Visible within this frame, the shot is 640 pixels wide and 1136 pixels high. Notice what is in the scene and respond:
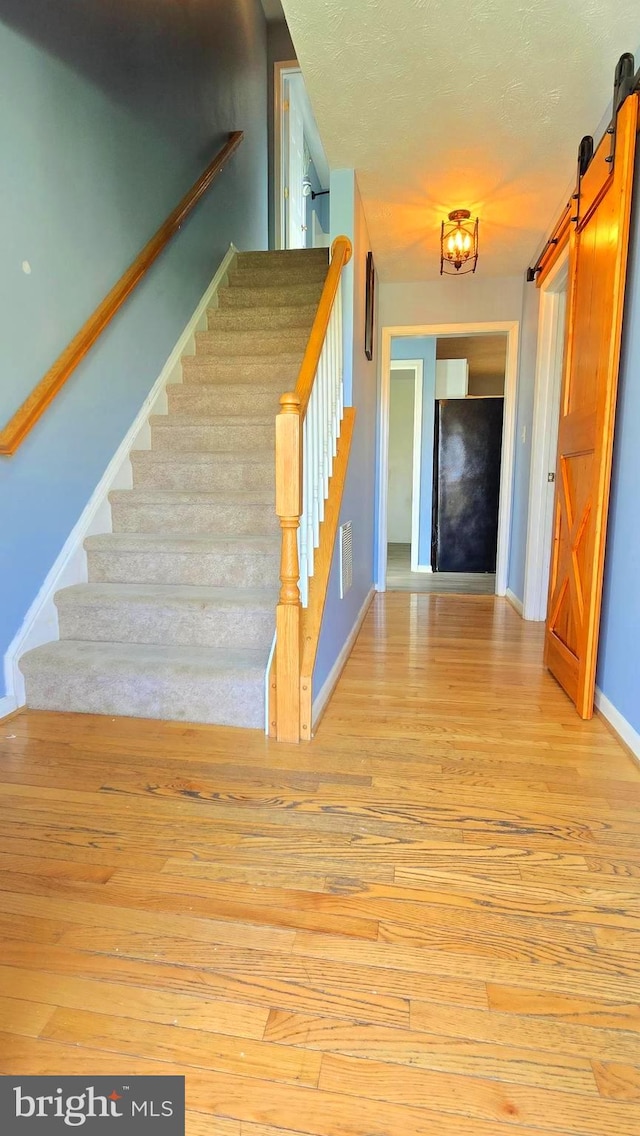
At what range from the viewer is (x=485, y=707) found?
2160 mm

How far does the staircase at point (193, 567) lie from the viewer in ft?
6.59

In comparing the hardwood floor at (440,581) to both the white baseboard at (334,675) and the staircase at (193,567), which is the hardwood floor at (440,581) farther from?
the staircase at (193,567)

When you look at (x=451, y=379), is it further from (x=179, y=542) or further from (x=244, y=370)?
(x=179, y=542)

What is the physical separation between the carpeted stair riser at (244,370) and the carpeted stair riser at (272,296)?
660mm

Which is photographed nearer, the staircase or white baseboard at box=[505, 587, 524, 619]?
the staircase

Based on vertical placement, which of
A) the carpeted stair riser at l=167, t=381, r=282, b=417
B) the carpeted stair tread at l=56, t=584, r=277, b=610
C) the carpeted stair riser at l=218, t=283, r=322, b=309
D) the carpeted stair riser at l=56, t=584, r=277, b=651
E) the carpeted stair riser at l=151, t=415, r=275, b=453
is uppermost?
the carpeted stair riser at l=218, t=283, r=322, b=309

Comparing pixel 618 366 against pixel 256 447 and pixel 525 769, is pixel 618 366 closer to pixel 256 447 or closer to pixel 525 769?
pixel 525 769

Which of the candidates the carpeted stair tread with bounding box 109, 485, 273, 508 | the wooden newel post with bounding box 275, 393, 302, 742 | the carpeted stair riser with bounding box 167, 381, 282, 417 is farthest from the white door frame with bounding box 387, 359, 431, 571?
the wooden newel post with bounding box 275, 393, 302, 742

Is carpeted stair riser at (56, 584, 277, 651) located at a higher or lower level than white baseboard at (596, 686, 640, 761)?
higher

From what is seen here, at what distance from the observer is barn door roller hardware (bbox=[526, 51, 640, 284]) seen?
1.83 metres

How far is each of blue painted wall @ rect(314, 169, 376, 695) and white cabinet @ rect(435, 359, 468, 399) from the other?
2.08 metres

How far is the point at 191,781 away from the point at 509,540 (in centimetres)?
326

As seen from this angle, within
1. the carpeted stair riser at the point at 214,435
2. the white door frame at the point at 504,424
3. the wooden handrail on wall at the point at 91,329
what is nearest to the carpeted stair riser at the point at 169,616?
the wooden handrail on wall at the point at 91,329

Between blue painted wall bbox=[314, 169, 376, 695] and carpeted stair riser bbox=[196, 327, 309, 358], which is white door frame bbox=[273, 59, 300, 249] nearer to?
carpeted stair riser bbox=[196, 327, 309, 358]
